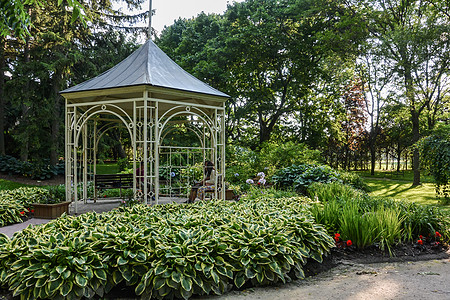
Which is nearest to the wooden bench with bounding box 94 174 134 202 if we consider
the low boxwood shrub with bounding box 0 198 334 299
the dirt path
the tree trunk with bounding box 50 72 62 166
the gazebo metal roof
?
the gazebo metal roof

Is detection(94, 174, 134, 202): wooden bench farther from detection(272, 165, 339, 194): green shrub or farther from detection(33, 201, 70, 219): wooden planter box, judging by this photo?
detection(272, 165, 339, 194): green shrub

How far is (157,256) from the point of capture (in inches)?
140

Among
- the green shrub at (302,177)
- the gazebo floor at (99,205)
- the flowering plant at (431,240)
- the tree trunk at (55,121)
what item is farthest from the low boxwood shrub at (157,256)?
the tree trunk at (55,121)

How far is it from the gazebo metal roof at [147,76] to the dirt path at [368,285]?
4.54m

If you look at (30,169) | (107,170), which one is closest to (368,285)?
(30,169)

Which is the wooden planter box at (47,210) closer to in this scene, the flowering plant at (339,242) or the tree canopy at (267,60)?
the flowering plant at (339,242)

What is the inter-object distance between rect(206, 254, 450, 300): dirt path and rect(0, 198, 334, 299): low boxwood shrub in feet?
0.54

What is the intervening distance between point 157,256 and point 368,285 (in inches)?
97.1

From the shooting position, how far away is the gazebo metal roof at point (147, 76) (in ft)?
22.2

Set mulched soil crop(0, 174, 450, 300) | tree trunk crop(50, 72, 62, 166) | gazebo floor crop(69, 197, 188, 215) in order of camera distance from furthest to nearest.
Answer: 1. tree trunk crop(50, 72, 62, 166)
2. gazebo floor crop(69, 197, 188, 215)
3. mulched soil crop(0, 174, 450, 300)

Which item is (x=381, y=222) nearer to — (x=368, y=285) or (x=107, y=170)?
(x=368, y=285)

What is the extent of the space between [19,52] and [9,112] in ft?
15.4

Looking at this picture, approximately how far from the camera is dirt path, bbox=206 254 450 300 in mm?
3455

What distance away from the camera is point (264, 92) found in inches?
733
